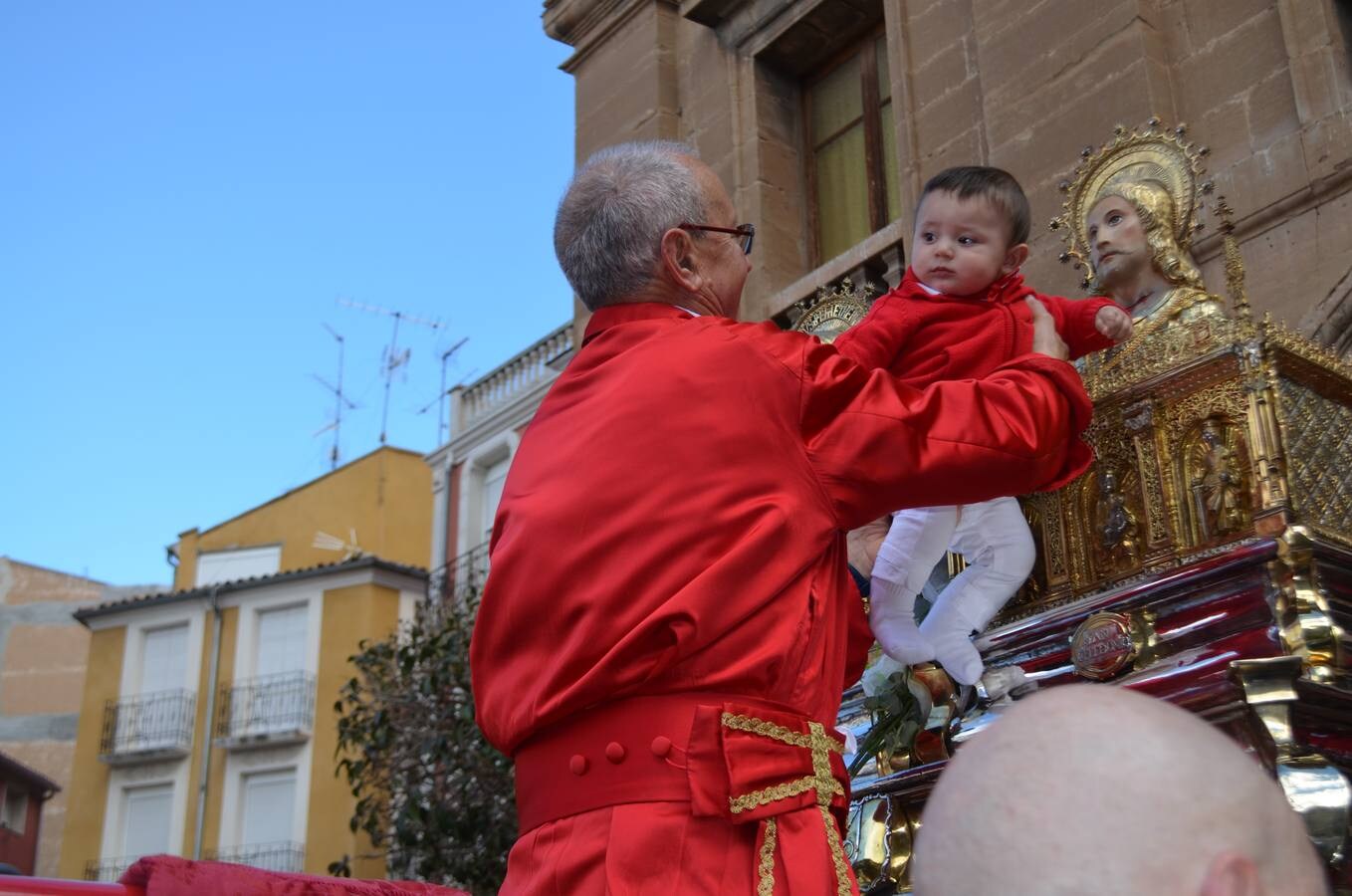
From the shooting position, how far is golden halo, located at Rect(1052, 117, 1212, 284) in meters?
4.16

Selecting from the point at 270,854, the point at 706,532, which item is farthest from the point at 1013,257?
the point at 270,854

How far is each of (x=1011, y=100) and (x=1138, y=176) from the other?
321 centimetres

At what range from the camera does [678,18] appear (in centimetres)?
1041

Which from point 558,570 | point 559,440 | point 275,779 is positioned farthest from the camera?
point 275,779

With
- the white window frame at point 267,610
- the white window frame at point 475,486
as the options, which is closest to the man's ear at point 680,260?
the white window frame at point 475,486

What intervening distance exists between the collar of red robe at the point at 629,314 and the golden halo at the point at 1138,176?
5.56 feet

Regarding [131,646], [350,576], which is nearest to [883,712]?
[350,576]

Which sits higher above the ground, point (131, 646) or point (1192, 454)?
point (131, 646)

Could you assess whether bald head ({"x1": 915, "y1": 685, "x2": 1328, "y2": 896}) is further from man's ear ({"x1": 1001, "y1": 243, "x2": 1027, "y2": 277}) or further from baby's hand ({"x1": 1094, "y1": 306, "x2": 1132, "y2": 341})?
man's ear ({"x1": 1001, "y1": 243, "x2": 1027, "y2": 277})

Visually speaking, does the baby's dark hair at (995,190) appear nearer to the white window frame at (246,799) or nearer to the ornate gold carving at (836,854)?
the ornate gold carving at (836,854)

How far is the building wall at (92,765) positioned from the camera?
2892 centimetres

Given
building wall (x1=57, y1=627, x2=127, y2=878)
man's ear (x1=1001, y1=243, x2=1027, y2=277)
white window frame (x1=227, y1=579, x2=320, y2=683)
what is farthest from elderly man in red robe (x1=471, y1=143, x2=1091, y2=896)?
→ building wall (x1=57, y1=627, x2=127, y2=878)

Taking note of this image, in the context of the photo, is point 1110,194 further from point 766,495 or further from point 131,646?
point 131,646

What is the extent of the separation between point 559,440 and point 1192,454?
1.61 m
